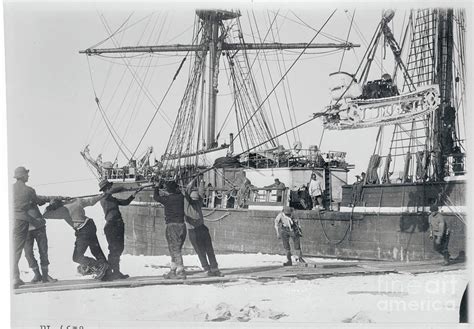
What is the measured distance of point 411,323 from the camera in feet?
37.3

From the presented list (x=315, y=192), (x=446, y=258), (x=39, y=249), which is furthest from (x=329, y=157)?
(x=39, y=249)

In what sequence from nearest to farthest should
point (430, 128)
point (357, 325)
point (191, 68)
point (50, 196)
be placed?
point (357, 325) → point (50, 196) → point (430, 128) → point (191, 68)

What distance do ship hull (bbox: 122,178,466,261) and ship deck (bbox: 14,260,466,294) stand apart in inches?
25.6

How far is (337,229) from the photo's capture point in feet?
46.9

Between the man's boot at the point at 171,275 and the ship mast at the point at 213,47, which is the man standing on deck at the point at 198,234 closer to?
the man's boot at the point at 171,275

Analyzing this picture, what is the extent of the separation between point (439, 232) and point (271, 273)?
11.2 feet

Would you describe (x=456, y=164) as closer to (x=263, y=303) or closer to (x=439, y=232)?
(x=439, y=232)

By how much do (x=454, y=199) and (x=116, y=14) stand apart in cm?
741

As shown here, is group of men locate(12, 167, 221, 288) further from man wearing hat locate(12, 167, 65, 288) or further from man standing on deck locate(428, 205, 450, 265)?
man standing on deck locate(428, 205, 450, 265)

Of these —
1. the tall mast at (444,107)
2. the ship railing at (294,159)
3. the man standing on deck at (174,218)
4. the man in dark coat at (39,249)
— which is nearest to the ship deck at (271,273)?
the man in dark coat at (39,249)

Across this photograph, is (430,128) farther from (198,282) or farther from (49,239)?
(49,239)

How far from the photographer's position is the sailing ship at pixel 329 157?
12.9 metres

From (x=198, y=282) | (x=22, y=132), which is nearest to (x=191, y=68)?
(x=22, y=132)

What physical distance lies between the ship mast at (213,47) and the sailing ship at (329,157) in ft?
0.09
